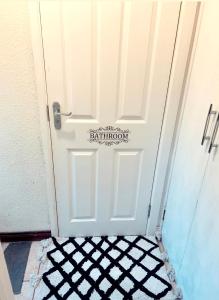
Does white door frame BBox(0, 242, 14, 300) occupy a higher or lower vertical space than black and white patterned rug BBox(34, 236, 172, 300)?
higher

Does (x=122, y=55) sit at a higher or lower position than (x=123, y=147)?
higher

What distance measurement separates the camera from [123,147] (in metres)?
1.57

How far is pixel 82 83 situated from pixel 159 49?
0.46m

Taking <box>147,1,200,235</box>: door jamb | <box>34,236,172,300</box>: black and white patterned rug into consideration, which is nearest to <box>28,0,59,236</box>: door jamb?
<box>34,236,172,300</box>: black and white patterned rug

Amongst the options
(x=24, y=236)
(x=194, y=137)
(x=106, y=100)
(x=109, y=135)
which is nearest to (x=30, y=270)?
(x=24, y=236)

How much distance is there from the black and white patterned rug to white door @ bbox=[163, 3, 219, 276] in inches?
6.8

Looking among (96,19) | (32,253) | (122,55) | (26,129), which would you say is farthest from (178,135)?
(32,253)

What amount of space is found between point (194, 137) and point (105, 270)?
105 cm

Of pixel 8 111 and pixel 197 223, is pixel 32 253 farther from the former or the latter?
pixel 197 223

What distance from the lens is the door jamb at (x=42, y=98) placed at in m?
1.22

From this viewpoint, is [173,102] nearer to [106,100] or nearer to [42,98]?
[106,100]

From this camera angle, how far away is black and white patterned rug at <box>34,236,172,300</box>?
148 centimetres

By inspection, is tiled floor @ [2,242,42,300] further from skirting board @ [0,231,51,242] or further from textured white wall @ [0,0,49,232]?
textured white wall @ [0,0,49,232]

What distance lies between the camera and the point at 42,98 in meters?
1.38
